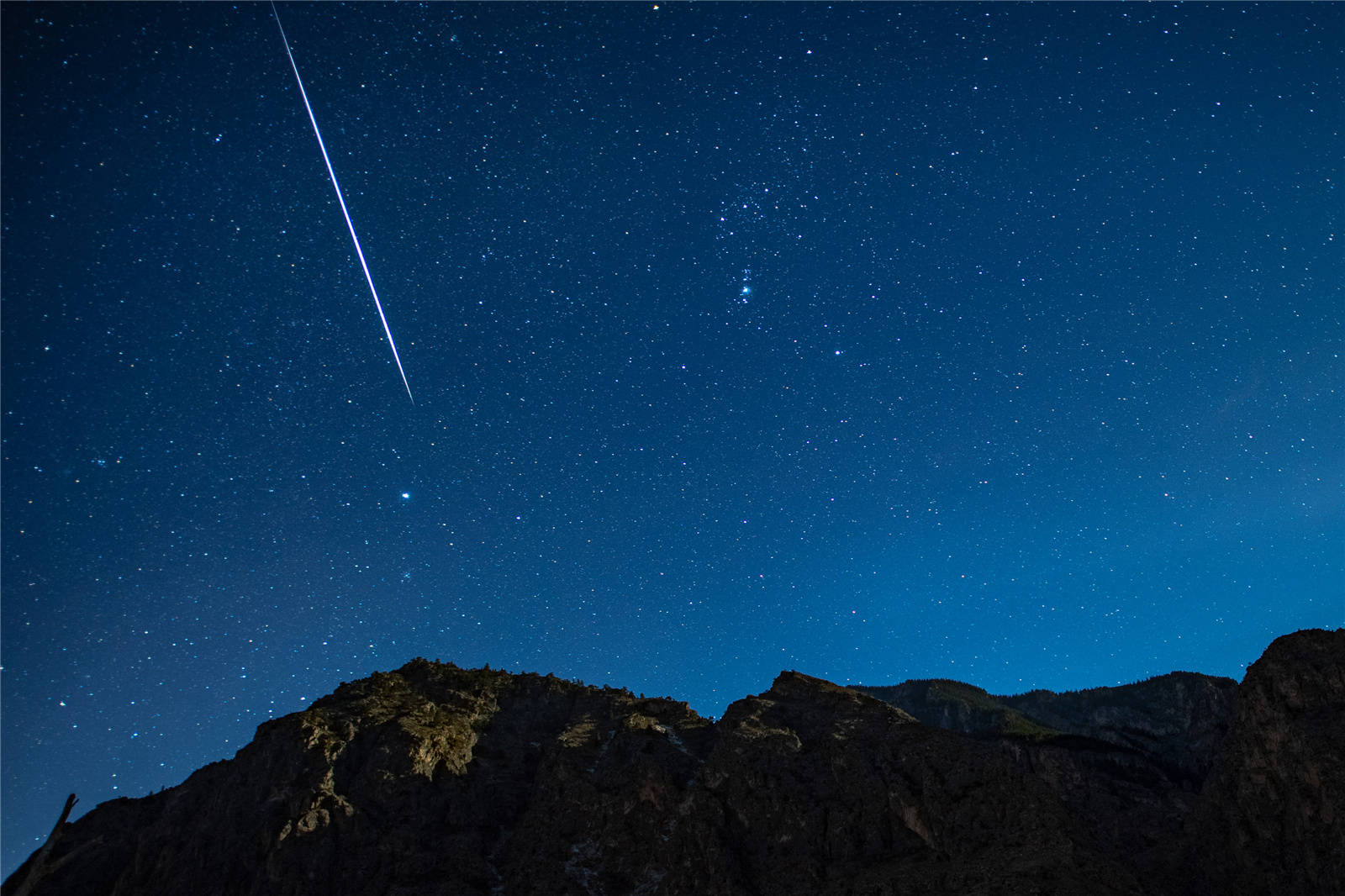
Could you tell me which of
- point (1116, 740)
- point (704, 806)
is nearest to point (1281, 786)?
point (704, 806)

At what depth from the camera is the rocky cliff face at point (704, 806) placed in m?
47.2

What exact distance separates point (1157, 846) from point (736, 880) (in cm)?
3258

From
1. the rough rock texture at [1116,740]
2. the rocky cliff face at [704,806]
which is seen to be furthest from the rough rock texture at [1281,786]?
the rough rock texture at [1116,740]

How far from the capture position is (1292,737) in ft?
155

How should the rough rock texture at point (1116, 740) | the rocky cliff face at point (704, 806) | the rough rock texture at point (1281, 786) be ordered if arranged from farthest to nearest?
the rough rock texture at point (1116, 740), the rocky cliff face at point (704, 806), the rough rock texture at point (1281, 786)

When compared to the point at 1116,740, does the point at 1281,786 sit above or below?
below

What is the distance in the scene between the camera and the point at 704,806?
200ft

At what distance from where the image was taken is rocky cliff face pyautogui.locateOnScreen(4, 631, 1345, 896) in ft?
155

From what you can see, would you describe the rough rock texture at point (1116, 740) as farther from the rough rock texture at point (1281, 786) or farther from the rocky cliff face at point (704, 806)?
the rough rock texture at point (1281, 786)

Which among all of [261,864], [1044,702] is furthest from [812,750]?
→ [1044,702]

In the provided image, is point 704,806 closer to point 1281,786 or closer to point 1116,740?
point 1281,786

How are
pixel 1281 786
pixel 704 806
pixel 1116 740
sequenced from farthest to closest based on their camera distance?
pixel 1116 740, pixel 704 806, pixel 1281 786

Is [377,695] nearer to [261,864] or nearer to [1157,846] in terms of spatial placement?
[261,864]

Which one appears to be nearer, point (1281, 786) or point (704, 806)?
point (1281, 786)
